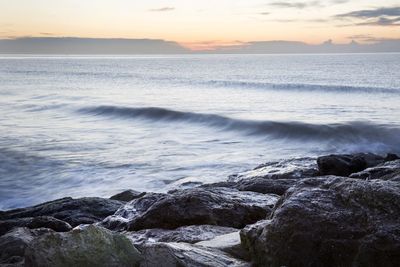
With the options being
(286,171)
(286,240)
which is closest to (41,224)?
(286,240)

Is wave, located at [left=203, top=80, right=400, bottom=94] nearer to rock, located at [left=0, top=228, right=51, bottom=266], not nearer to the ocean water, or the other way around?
the ocean water

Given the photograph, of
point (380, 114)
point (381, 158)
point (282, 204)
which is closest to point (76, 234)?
point (282, 204)

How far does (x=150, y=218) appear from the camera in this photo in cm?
605

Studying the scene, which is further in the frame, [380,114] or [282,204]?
[380,114]

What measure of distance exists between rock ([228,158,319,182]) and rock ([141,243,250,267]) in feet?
23.1

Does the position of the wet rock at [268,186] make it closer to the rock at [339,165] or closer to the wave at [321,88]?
the rock at [339,165]

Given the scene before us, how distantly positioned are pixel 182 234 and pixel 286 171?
6.85m

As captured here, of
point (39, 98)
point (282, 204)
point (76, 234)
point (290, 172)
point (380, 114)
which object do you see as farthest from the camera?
point (39, 98)

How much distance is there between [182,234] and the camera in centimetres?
516

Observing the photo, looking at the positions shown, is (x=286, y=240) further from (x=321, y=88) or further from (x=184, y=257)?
(x=321, y=88)

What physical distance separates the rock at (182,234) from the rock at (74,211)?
2469mm

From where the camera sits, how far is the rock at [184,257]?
3.47 meters

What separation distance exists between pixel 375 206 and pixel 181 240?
1.91 m

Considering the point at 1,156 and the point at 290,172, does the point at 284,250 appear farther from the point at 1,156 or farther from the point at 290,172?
the point at 1,156
